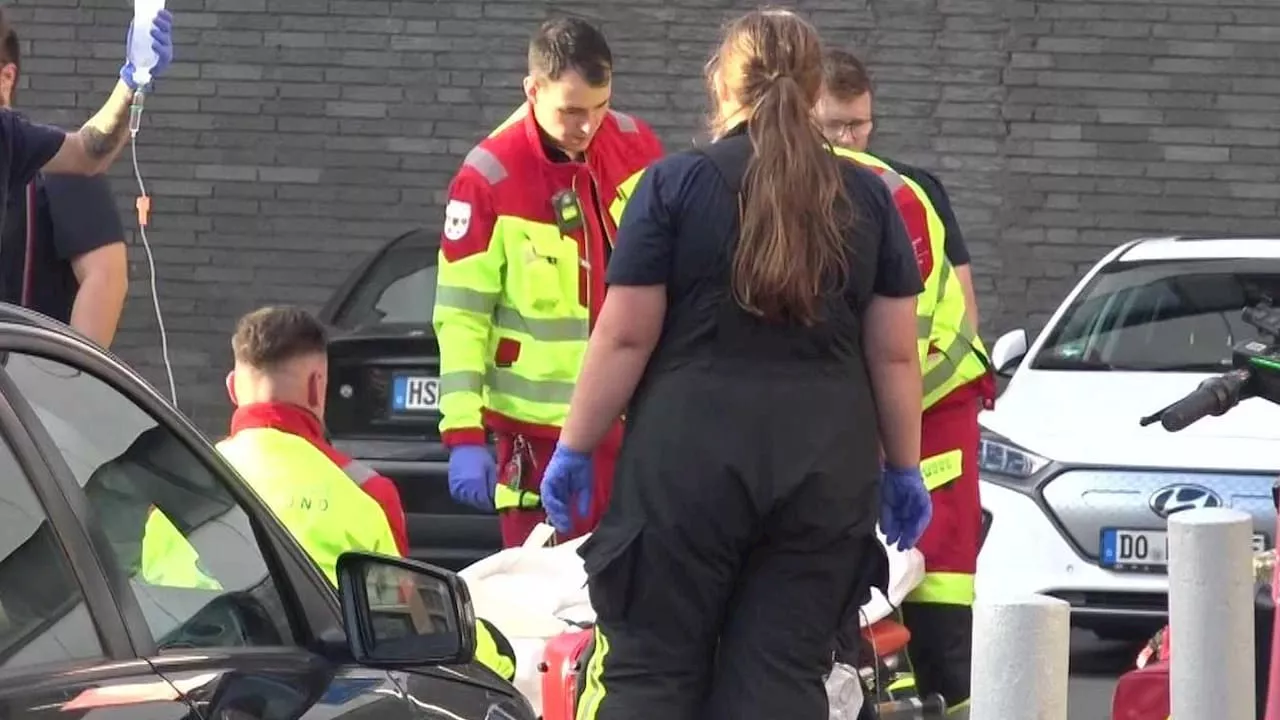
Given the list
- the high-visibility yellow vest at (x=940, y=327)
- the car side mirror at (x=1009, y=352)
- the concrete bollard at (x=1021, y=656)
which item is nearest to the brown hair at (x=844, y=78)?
the high-visibility yellow vest at (x=940, y=327)

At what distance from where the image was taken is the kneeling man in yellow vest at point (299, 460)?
478 cm

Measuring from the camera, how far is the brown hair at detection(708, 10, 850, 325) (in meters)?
4.02

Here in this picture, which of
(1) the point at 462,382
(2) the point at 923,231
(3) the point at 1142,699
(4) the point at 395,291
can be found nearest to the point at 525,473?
(1) the point at 462,382

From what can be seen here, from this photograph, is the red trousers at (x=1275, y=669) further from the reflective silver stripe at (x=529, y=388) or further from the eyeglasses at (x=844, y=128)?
the reflective silver stripe at (x=529, y=388)

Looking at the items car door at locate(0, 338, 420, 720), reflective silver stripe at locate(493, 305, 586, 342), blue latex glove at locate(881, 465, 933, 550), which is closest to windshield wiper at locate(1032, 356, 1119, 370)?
reflective silver stripe at locate(493, 305, 586, 342)

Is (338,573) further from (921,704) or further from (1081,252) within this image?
(1081,252)

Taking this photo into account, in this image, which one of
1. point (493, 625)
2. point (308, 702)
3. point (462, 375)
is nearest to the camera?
point (308, 702)

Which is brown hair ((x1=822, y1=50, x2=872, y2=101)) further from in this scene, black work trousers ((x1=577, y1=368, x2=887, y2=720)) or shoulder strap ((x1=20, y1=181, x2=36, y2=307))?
shoulder strap ((x1=20, y1=181, x2=36, y2=307))

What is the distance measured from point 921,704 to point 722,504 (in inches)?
65.2

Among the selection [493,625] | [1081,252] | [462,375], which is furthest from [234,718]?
[1081,252]

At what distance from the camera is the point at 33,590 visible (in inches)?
102

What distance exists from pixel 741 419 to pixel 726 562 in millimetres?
253

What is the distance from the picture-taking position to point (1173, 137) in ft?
42.2

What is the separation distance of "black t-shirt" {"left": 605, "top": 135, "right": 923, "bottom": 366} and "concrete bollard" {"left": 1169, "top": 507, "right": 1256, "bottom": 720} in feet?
2.76
